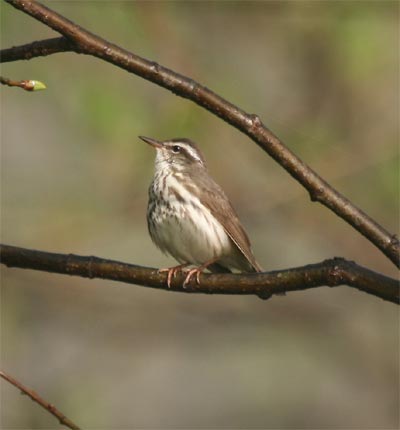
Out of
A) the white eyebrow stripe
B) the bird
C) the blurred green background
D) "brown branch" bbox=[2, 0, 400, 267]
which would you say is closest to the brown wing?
the bird

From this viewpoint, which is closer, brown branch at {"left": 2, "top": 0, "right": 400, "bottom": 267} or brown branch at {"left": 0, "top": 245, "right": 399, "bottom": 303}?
brown branch at {"left": 0, "top": 245, "right": 399, "bottom": 303}

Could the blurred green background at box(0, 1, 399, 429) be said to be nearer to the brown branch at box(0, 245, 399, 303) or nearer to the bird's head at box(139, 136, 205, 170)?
the bird's head at box(139, 136, 205, 170)

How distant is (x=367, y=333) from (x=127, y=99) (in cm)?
423

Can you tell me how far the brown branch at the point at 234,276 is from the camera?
3.68 m

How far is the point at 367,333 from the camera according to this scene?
10.7 metres

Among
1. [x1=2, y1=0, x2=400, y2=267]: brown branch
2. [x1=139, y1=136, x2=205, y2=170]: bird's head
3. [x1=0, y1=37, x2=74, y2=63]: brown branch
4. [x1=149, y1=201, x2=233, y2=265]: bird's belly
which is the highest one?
[x1=139, y1=136, x2=205, y2=170]: bird's head

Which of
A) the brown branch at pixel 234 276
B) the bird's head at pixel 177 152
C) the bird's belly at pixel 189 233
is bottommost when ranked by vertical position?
the brown branch at pixel 234 276

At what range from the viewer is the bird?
666 centimetres

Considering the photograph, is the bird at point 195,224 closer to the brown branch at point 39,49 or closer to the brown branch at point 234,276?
the brown branch at point 234,276

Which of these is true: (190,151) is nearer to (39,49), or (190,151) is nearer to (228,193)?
(228,193)

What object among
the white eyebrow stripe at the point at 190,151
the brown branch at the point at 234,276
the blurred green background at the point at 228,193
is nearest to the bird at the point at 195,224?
the white eyebrow stripe at the point at 190,151

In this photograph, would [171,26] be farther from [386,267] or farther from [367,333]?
[367,333]

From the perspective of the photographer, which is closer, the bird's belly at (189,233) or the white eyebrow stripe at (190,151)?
the bird's belly at (189,233)

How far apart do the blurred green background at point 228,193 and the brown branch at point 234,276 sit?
9.54 feet
